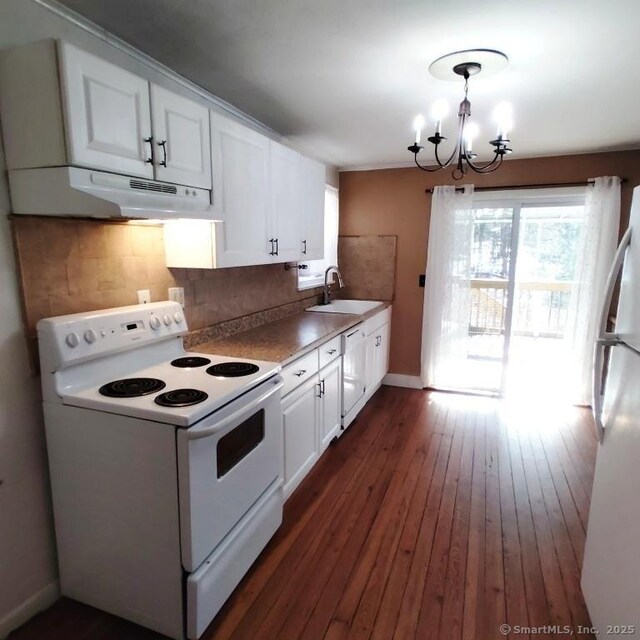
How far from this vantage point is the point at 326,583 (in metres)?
1.82

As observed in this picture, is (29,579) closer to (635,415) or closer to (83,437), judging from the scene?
(83,437)

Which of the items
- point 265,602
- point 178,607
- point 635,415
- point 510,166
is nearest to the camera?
point 635,415

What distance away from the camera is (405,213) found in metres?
4.19

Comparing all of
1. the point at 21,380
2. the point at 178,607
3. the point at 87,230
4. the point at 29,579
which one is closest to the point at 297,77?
the point at 87,230

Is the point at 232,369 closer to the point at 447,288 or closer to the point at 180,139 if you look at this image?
the point at 180,139

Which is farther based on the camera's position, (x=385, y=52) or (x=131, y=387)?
(x=385, y=52)

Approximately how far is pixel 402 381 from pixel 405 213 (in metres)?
1.76

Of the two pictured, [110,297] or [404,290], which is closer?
[110,297]

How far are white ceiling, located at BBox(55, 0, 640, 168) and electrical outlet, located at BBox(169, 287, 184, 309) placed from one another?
108 centimetres

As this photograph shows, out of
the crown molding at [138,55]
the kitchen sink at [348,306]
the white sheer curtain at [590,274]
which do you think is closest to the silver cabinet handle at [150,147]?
the crown molding at [138,55]

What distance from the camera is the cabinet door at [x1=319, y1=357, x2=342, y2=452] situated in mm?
2691

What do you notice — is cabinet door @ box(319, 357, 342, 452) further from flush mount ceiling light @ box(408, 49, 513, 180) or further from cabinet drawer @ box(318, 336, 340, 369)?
flush mount ceiling light @ box(408, 49, 513, 180)

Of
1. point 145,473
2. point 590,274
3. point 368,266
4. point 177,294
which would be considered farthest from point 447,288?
point 145,473

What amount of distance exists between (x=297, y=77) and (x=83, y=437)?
191 centimetres
